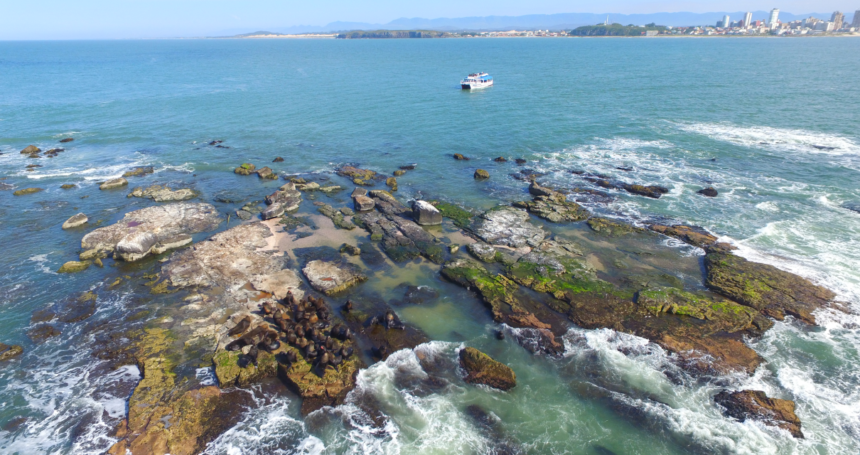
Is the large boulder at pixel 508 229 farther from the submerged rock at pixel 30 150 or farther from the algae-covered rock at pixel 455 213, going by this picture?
the submerged rock at pixel 30 150

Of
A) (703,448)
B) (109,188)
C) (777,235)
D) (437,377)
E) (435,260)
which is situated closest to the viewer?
(703,448)

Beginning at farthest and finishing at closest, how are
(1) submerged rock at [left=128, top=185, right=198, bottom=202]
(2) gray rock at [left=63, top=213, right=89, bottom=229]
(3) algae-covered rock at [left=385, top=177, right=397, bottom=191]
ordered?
(3) algae-covered rock at [left=385, top=177, right=397, bottom=191]
(1) submerged rock at [left=128, top=185, right=198, bottom=202]
(2) gray rock at [left=63, top=213, right=89, bottom=229]

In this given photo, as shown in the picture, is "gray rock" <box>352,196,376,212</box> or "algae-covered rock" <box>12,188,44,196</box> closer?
"gray rock" <box>352,196,376,212</box>

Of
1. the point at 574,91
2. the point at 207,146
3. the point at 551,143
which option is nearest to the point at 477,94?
the point at 574,91

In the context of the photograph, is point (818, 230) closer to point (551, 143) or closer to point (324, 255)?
point (551, 143)

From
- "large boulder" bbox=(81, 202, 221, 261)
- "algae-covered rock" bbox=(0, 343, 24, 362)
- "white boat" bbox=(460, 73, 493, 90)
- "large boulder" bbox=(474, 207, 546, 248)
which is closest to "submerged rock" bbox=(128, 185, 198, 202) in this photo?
"large boulder" bbox=(81, 202, 221, 261)

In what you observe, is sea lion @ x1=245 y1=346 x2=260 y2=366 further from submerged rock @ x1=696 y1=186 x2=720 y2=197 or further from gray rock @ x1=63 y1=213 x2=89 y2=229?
submerged rock @ x1=696 y1=186 x2=720 y2=197

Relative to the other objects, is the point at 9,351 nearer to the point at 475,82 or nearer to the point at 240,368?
the point at 240,368
